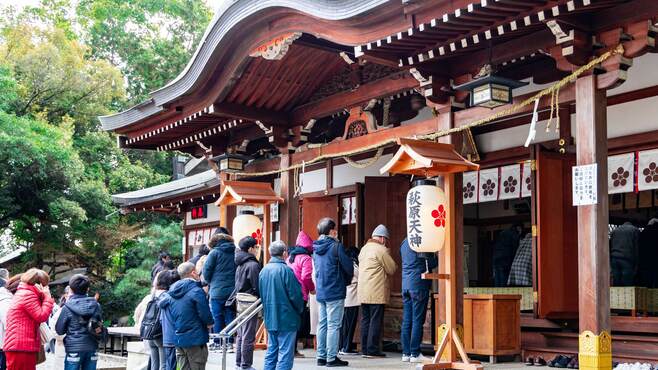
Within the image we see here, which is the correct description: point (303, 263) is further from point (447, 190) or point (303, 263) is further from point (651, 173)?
point (651, 173)

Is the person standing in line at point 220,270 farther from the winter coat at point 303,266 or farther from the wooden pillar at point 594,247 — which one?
the wooden pillar at point 594,247

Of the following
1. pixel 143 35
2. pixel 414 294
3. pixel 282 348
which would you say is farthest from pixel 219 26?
pixel 143 35

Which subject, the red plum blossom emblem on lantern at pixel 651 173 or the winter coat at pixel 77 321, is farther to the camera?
the red plum blossom emblem on lantern at pixel 651 173

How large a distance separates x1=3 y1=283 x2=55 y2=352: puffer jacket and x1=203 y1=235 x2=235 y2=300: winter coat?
215 cm

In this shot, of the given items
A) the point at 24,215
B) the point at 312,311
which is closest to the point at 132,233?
the point at 24,215

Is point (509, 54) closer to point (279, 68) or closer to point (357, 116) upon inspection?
point (357, 116)

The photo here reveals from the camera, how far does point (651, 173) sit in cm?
855

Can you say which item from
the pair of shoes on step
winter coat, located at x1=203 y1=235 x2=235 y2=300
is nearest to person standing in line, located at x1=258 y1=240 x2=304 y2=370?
winter coat, located at x1=203 y1=235 x2=235 y2=300

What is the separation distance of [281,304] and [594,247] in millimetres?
3193

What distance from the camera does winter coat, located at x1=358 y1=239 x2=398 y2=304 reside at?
31.9 feet

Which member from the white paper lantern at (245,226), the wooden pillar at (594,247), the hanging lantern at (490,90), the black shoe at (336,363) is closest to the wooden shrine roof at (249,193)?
the white paper lantern at (245,226)

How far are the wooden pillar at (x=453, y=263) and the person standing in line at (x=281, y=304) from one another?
1570mm

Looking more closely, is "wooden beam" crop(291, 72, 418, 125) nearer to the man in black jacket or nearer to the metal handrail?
the metal handrail

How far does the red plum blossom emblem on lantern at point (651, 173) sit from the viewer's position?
8.52 metres
